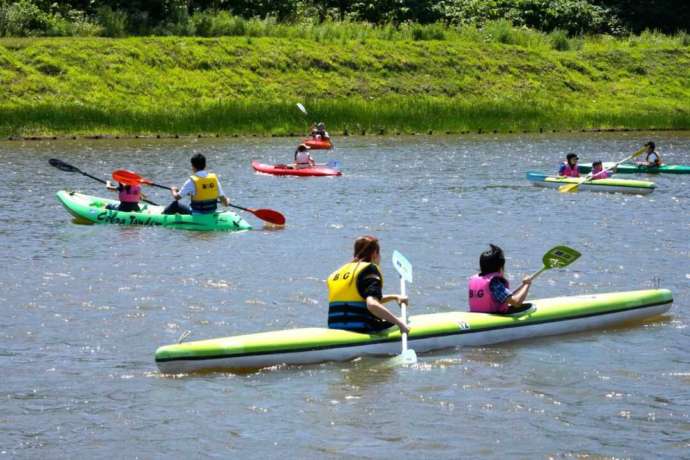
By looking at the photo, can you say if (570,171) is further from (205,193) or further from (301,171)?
(205,193)

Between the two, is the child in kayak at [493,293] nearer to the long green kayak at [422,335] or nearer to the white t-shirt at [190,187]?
the long green kayak at [422,335]

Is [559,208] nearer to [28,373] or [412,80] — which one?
[28,373]

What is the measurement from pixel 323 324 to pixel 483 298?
70.2 inches

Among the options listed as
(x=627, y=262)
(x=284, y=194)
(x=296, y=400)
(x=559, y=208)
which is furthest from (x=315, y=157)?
(x=296, y=400)

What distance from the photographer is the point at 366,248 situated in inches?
455

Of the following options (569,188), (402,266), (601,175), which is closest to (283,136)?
(601,175)

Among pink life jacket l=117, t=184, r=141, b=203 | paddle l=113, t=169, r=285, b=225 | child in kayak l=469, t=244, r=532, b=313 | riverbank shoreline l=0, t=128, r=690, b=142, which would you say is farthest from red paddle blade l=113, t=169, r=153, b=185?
riverbank shoreline l=0, t=128, r=690, b=142

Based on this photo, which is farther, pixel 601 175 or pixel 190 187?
pixel 601 175

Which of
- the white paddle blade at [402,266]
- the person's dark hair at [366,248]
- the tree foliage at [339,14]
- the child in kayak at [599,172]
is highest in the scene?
the tree foliage at [339,14]

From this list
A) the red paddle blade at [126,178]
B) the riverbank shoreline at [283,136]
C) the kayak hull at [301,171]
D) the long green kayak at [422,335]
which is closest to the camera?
the long green kayak at [422,335]

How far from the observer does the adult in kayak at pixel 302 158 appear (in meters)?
29.5

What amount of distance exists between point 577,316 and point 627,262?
4.47m

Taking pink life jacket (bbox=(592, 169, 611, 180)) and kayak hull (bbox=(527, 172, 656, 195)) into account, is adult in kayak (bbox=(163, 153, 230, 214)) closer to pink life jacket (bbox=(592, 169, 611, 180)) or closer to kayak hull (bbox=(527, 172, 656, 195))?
kayak hull (bbox=(527, 172, 656, 195))

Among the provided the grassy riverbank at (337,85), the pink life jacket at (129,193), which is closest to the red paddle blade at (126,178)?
the pink life jacket at (129,193)
